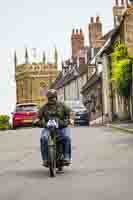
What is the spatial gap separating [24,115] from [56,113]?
24098 mm

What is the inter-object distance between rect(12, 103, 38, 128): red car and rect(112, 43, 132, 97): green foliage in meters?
10.6

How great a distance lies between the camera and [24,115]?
3550cm

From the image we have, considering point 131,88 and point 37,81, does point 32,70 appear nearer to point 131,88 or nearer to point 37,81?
point 37,81

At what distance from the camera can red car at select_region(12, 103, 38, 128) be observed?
35344 mm

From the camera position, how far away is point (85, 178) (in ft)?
34.9

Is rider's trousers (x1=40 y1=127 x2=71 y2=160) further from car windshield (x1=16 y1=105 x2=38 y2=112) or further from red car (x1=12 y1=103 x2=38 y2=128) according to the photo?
car windshield (x1=16 y1=105 x2=38 y2=112)

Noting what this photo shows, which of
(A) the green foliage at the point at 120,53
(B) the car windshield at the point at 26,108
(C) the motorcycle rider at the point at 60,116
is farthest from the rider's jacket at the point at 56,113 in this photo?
(A) the green foliage at the point at 120,53

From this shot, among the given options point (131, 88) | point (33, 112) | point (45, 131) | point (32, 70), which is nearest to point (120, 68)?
point (131, 88)

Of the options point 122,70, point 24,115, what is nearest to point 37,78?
point 122,70

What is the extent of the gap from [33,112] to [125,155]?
2029 centimetres

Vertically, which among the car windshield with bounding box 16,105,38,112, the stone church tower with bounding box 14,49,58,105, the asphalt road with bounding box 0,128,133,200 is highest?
the stone church tower with bounding box 14,49,58,105

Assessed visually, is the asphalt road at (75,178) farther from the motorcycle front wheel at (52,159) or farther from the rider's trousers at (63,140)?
the rider's trousers at (63,140)

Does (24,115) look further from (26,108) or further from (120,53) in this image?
(120,53)

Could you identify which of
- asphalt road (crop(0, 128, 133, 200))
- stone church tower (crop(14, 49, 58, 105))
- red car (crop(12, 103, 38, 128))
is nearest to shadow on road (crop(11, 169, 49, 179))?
asphalt road (crop(0, 128, 133, 200))
